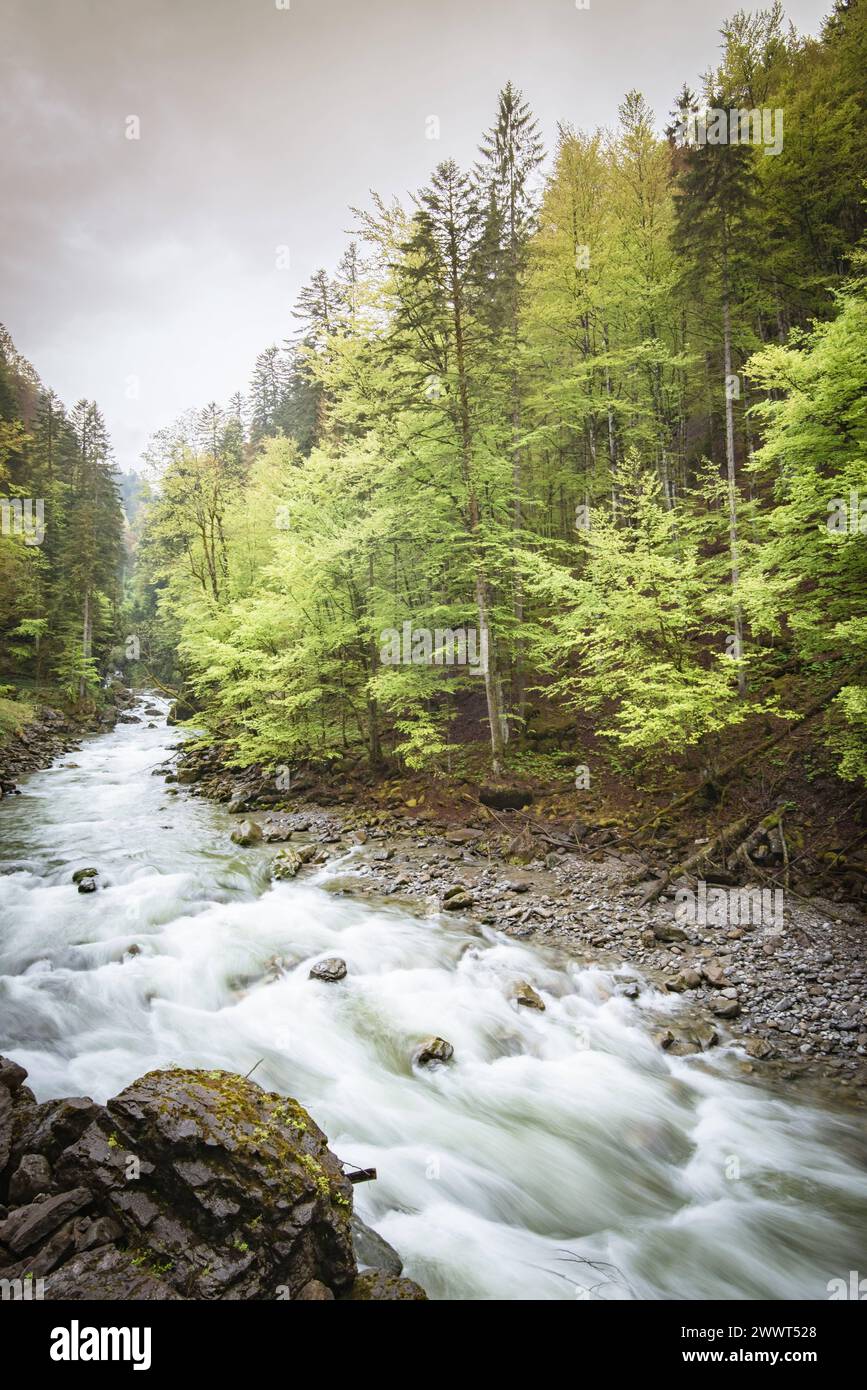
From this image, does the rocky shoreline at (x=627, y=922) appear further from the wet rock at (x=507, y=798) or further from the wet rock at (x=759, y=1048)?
the wet rock at (x=507, y=798)

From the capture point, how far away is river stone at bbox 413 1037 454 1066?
6.83 meters

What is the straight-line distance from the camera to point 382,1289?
131 inches

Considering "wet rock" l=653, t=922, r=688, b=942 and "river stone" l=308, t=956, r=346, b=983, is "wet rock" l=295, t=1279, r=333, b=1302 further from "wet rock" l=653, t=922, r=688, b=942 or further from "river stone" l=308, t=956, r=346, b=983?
"wet rock" l=653, t=922, r=688, b=942

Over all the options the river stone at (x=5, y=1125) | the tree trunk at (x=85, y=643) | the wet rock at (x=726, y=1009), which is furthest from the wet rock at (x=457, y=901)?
the tree trunk at (x=85, y=643)

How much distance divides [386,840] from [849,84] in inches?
1121

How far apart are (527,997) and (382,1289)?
465 cm

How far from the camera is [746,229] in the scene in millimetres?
14703

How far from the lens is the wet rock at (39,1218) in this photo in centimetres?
305

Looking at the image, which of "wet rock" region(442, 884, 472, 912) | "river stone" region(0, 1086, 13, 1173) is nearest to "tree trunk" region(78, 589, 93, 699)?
"wet rock" region(442, 884, 472, 912)

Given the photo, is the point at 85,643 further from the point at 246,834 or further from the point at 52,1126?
the point at 52,1126

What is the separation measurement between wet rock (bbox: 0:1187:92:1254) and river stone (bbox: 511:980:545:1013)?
5523 mm

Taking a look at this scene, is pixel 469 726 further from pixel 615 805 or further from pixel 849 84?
pixel 849 84

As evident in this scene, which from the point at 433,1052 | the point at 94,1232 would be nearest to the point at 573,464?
the point at 433,1052

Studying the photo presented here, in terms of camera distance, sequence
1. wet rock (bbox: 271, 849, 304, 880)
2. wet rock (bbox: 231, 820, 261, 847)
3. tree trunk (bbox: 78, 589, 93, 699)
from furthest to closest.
Result: tree trunk (bbox: 78, 589, 93, 699)
wet rock (bbox: 231, 820, 261, 847)
wet rock (bbox: 271, 849, 304, 880)
